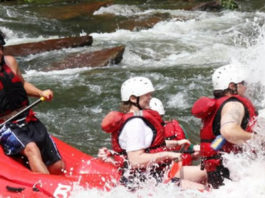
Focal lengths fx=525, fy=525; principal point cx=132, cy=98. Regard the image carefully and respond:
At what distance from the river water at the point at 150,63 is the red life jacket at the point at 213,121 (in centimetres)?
11

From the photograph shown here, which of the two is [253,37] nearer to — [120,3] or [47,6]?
[120,3]

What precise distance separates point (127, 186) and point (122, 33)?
943 cm

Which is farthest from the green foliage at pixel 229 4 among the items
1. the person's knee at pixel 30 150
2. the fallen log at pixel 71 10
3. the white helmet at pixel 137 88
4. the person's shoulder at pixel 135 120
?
the person's shoulder at pixel 135 120

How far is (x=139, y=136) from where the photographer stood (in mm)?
3744

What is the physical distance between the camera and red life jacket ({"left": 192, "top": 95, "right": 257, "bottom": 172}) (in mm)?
3758

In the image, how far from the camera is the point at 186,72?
31.1 feet

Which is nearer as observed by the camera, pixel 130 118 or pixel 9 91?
pixel 130 118

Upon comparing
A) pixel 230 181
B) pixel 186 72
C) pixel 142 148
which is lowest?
pixel 186 72

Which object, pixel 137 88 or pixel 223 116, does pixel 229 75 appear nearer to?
pixel 223 116

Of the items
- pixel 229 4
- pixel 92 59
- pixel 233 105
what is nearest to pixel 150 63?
pixel 92 59

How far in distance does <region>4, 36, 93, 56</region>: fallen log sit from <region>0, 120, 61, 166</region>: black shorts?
651 cm

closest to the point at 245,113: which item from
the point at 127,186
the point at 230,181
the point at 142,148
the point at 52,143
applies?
the point at 230,181

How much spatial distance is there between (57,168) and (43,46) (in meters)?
6.76

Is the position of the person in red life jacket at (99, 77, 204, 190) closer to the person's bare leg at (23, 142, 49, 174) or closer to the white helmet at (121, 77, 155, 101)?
the white helmet at (121, 77, 155, 101)
